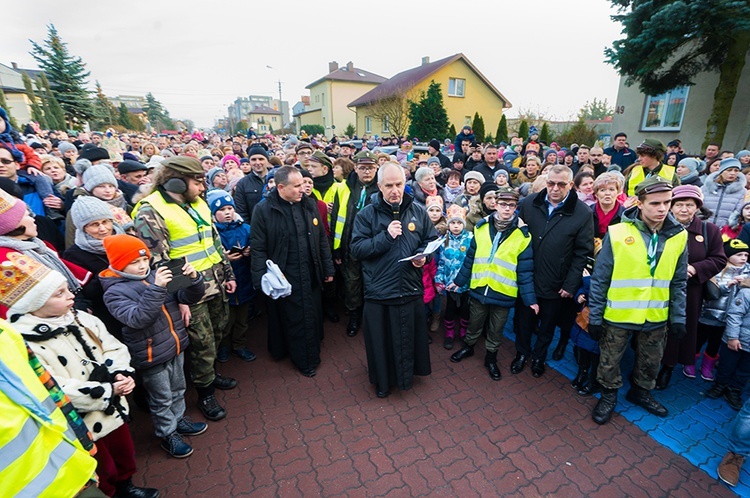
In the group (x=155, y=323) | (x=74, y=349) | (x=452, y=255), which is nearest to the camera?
(x=74, y=349)

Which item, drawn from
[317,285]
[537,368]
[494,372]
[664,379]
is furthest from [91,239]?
[664,379]

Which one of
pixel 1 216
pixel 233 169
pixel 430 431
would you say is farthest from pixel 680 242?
pixel 233 169

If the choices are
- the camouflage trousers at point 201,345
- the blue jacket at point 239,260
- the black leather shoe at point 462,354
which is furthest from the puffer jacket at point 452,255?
the camouflage trousers at point 201,345

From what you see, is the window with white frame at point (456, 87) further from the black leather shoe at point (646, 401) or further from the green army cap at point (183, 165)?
the green army cap at point (183, 165)

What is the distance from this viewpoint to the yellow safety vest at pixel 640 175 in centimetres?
502

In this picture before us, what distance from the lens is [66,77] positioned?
2972cm

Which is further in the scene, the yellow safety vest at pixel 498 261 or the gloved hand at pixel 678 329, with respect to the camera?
the yellow safety vest at pixel 498 261

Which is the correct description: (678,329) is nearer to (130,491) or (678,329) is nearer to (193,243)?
(193,243)

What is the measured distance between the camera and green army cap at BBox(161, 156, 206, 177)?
2.97 metres

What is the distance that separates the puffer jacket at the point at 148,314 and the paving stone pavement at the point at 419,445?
100 cm

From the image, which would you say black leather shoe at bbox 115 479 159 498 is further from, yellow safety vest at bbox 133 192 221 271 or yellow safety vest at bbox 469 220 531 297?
yellow safety vest at bbox 469 220 531 297

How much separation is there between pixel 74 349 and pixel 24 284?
47 cm

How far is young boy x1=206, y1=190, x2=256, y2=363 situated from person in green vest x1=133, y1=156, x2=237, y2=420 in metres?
0.62

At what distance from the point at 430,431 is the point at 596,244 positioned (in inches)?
106
